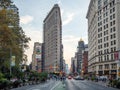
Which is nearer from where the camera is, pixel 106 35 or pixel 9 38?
pixel 9 38

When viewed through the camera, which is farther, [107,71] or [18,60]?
[107,71]

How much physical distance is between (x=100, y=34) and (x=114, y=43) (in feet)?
51.3

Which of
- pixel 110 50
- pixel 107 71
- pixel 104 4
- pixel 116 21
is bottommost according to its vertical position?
pixel 107 71

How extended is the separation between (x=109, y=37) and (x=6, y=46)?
7875cm

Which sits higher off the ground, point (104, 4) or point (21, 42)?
point (104, 4)

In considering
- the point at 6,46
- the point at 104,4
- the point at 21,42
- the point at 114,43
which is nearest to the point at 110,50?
the point at 114,43

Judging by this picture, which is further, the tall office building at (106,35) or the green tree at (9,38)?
the tall office building at (106,35)

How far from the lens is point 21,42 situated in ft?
234

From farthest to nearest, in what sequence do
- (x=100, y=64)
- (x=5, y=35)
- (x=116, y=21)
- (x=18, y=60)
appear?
(x=100, y=64) < (x=116, y=21) < (x=18, y=60) < (x=5, y=35)

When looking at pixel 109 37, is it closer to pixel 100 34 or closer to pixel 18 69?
pixel 100 34

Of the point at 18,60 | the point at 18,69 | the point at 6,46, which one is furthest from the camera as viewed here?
the point at 18,69

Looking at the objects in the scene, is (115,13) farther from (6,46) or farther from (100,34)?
(6,46)

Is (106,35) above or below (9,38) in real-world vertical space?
above

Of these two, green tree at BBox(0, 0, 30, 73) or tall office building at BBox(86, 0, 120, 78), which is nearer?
green tree at BBox(0, 0, 30, 73)
